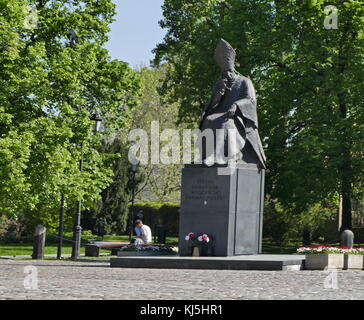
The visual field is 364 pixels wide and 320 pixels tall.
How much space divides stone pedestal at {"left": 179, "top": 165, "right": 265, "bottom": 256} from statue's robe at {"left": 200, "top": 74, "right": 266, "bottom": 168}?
0.36m

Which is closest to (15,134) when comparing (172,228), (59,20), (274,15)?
(59,20)

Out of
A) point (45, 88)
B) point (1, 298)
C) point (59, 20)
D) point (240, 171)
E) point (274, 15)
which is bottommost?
point (1, 298)

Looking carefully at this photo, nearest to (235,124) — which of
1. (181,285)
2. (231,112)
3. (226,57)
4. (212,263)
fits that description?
(231,112)

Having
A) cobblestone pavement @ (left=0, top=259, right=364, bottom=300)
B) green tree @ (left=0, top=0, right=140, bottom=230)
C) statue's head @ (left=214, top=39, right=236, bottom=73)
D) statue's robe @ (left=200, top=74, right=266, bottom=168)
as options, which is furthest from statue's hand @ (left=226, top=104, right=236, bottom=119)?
green tree @ (left=0, top=0, right=140, bottom=230)

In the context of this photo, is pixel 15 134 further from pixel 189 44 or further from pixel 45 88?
pixel 189 44

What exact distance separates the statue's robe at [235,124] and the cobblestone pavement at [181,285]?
3894 mm

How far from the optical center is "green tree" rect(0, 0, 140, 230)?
2739 cm

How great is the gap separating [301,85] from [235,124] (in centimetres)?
1513

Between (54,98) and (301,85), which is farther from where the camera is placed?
(301,85)

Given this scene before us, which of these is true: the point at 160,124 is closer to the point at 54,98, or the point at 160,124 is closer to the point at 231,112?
the point at 54,98

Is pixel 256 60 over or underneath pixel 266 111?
over

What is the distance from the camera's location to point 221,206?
20188 millimetres

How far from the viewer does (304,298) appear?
1133 centimetres

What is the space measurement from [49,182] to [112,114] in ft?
21.0
